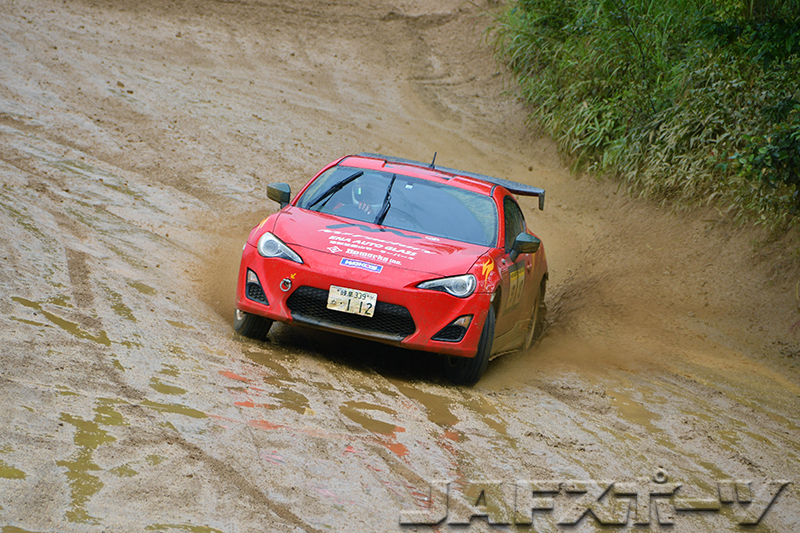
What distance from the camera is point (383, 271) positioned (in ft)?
18.4

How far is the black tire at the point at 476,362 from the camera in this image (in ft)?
19.0

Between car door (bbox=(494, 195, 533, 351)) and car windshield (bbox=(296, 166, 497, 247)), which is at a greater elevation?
car windshield (bbox=(296, 166, 497, 247))

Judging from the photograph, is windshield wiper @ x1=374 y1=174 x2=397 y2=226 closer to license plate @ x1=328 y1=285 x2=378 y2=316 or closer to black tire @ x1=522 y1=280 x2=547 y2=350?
license plate @ x1=328 y1=285 x2=378 y2=316

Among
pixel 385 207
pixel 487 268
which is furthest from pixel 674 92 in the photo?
pixel 487 268

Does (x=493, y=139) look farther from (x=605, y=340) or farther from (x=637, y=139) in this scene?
(x=605, y=340)

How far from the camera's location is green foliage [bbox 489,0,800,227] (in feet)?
26.7

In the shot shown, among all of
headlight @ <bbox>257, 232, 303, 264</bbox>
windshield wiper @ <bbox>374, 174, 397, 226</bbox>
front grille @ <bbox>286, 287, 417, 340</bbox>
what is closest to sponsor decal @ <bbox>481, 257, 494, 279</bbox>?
front grille @ <bbox>286, 287, 417, 340</bbox>

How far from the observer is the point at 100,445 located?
3.51 metres

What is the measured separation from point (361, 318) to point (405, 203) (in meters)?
1.42

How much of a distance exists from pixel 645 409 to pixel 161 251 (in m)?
4.95

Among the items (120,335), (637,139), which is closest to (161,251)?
(120,335)

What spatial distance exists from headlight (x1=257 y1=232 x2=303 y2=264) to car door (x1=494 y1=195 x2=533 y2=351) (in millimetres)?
1541

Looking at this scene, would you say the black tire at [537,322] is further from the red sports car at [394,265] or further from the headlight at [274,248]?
the headlight at [274,248]

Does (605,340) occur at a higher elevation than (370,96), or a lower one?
lower
